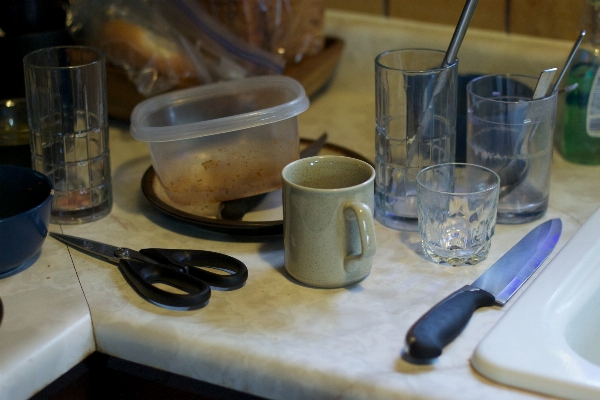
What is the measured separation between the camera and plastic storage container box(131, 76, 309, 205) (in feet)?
2.57

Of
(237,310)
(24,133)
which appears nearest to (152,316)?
(237,310)

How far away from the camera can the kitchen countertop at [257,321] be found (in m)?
0.55

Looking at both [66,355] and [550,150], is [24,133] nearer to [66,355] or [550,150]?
[66,355]

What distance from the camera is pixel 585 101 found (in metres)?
0.91

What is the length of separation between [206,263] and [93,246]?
128 mm

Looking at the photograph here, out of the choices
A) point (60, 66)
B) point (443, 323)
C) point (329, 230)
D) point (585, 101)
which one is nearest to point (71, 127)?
point (60, 66)

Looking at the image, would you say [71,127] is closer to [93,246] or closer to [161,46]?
[93,246]

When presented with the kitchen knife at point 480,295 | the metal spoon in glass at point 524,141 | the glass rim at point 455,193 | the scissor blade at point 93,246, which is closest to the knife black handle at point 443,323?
the kitchen knife at point 480,295

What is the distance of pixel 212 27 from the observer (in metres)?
1.02

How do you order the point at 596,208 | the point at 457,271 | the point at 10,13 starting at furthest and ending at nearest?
the point at 10,13, the point at 596,208, the point at 457,271

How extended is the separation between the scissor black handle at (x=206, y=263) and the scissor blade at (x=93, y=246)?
3 centimetres

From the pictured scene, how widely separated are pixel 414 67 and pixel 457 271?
26 centimetres

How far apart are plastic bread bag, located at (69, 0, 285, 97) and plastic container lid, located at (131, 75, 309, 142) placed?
4.4 inches

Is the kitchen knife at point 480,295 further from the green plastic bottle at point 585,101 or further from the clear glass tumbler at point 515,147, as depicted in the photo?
the green plastic bottle at point 585,101
